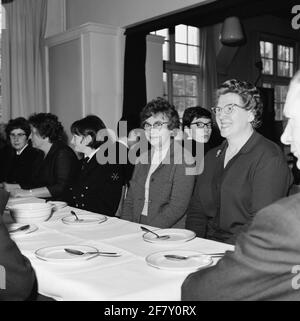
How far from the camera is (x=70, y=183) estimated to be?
11.2 feet

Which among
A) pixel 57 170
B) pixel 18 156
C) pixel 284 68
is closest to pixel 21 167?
pixel 18 156

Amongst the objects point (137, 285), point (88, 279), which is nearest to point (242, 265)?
point (137, 285)

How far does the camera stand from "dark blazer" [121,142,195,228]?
8.14 ft

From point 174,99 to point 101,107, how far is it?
2800 mm

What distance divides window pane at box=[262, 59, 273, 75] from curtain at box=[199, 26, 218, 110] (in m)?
1.90

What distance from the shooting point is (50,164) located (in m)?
3.53

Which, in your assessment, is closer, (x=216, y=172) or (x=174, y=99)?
(x=216, y=172)

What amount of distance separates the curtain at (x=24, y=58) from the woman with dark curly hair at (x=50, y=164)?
5.85 ft

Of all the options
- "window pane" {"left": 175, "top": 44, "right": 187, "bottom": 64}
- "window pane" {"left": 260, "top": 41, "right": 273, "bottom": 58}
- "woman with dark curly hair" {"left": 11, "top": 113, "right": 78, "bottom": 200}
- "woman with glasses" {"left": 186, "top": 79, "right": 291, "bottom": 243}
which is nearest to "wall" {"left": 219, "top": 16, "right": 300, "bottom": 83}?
"window pane" {"left": 260, "top": 41, "right": 273, "bottom": 58}

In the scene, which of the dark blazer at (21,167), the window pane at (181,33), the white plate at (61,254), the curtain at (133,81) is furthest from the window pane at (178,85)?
the white plate at (61,254)

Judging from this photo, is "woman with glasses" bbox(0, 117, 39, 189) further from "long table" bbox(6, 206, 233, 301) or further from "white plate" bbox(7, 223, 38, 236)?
"long table" bbox(6, 206, 233, 301)

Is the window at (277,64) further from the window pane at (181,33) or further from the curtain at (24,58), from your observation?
the curtain at (24,58)

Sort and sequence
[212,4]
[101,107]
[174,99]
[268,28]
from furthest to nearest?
[268,28]
[174,99]
[101,107]
[212,4]
